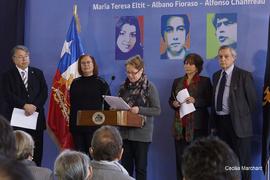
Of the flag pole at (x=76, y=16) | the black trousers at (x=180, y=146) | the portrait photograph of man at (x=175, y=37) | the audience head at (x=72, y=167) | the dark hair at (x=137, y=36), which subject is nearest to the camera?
the audience head at (x=72, y=167)

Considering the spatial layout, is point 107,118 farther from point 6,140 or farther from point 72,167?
point 6,140

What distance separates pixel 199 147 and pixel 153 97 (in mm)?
3819

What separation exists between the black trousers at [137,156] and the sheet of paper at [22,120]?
1017mm

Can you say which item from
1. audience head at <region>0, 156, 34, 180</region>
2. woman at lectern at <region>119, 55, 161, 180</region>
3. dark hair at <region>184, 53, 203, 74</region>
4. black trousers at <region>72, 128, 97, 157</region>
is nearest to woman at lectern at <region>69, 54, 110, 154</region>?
black trousers at <region>72, 128, 97, 157</region>

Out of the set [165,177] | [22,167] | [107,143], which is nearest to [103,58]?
[165,177]

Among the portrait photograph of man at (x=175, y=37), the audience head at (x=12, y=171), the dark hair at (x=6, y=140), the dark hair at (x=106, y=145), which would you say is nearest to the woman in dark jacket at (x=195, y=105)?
the portrait photograph of man at (x=175, y=37)

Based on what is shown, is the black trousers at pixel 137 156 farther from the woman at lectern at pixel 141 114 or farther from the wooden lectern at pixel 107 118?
the wooden lectern at pixel 107 118

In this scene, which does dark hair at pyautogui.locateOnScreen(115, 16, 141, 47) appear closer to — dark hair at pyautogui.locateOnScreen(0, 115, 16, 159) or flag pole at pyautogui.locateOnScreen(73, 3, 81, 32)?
flag pole at pyautogui.locateOnScreen(73, 3, 81, 32)

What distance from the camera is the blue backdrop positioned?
5.46 metres

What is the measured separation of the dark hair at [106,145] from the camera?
294 cm

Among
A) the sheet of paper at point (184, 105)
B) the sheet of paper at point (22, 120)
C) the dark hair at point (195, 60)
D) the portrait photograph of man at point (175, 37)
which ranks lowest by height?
the sheet of paper at point (22, 120)

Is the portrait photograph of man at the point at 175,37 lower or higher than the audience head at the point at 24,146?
higher

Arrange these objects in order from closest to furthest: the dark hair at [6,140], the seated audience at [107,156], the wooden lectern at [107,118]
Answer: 1. the dark hair at [6,140]
2. the seated audience at [107,156]
3. the wooden lectern at [107,118]

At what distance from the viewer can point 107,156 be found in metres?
2.93
